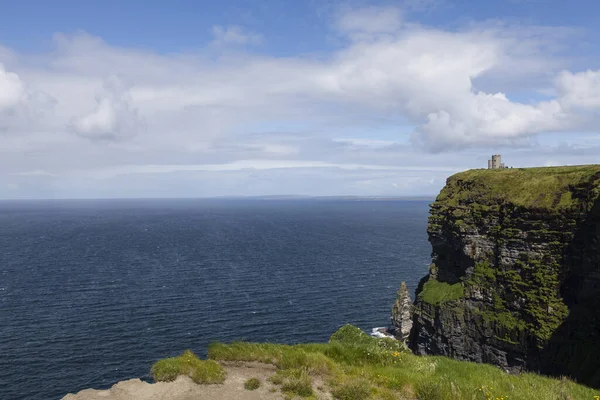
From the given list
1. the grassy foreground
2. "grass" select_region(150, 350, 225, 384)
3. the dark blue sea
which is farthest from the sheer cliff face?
"grass" select_region(150, 350, 225, 384)

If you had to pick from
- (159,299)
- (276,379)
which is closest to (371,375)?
(276,379)

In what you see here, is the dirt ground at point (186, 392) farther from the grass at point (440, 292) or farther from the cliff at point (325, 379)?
the grass at point (440, 292)

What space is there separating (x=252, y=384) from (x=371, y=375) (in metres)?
4.82

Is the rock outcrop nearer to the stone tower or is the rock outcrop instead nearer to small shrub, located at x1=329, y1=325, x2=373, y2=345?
the stone tower

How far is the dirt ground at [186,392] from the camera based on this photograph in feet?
48.4

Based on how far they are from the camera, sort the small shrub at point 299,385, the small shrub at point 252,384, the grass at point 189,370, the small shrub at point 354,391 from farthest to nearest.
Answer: the grass at point 189,370, the small shrub at point 252,384, the small shrub at point 299,385, the small shrub at point 354,391

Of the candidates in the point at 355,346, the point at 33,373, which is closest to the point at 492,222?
the point at 355,346

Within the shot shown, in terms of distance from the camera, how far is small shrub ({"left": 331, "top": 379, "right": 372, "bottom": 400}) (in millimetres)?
14234

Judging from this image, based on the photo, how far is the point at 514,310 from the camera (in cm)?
4922

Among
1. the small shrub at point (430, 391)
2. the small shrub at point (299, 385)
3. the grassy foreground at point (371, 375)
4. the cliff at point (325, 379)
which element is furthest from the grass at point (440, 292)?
the small shrub at point (299, 385)

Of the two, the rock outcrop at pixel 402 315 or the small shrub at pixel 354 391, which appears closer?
the small shrub at pixel 354 391

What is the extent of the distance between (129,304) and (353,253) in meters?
80.6

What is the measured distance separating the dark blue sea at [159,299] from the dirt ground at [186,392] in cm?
4180

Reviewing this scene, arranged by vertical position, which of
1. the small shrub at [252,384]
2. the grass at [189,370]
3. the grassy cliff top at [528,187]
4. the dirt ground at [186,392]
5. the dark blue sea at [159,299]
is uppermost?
the grassy cliff top at [528,187]
